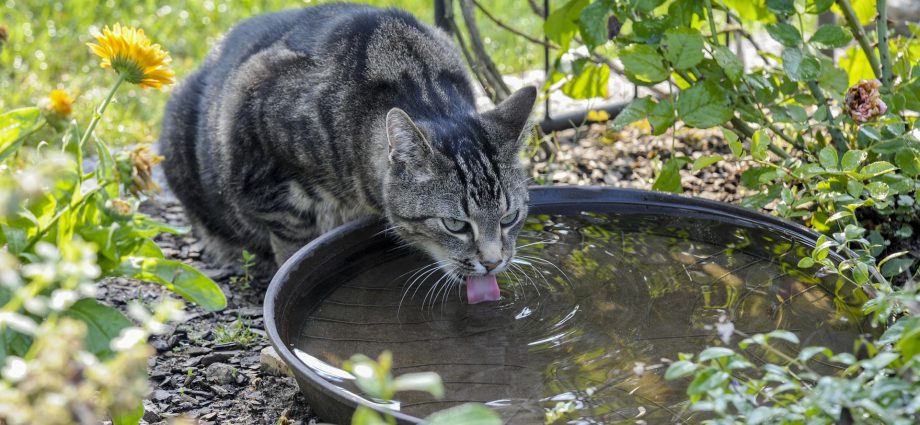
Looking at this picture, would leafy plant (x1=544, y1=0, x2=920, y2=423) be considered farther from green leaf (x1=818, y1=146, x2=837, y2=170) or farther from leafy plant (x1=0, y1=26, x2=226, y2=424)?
leafy plant (x1=0, y1=26, x2=226, y2=424)

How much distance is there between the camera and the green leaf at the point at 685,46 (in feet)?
11.0

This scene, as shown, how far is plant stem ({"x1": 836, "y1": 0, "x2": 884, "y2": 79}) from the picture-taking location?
338 centimetres

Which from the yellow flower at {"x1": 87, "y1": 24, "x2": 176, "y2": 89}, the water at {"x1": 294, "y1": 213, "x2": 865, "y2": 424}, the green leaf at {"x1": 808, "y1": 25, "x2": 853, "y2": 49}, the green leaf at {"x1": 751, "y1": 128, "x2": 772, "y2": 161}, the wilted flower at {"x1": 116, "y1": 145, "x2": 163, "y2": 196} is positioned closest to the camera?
the wilted flower at {"x1": 116, "y1": 145, "x2": 163, "y2": 196}

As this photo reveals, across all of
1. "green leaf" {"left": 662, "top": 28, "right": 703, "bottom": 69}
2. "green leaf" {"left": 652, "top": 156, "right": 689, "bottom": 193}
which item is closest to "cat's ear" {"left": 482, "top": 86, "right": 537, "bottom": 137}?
"green leaf" {"left": 662, "top": 28, "right": 703, "bottom": 69}

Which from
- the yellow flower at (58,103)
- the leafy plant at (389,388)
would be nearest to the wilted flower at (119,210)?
the yellow flower at (58,103)

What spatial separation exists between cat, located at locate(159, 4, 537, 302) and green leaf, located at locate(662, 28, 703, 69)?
534mm

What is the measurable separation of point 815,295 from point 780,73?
1061mm

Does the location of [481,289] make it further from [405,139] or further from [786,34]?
[786,34]

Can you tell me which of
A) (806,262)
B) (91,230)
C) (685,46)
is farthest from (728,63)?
(91,230)

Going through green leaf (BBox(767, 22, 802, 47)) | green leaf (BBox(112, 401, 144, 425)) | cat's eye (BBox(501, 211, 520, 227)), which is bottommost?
green leaf (BBox(112, 401, 144, 425))

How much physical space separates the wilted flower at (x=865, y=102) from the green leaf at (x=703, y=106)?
43cm

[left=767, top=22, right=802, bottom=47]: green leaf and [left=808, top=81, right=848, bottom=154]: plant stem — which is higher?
[left=767, top=22, right=802, bottom=47]: green leaf

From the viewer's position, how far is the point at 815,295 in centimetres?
285

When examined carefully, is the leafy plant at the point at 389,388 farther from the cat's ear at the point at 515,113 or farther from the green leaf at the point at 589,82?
the green leaf at the point at 589,82
